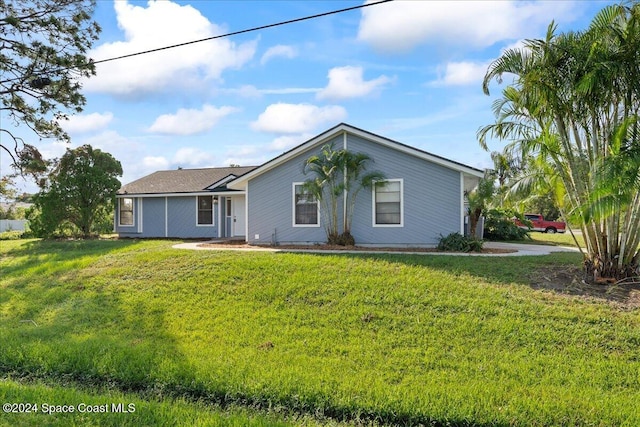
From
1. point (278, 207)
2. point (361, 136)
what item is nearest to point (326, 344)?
point (361, 136)

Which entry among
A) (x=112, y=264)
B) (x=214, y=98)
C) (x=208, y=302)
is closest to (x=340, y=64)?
(x=214, y=98)

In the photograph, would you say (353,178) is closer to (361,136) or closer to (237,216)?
(361,136)

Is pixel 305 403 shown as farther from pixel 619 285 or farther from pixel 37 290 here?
pixel 37 290

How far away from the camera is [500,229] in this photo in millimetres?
20828

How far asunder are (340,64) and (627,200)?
820 cm

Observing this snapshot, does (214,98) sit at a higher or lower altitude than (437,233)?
higher

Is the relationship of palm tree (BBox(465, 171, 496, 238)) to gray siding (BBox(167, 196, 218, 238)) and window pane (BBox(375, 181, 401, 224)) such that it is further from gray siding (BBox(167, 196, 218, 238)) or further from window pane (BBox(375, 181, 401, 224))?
gray siding (BBox(167, 196, 218, 238))

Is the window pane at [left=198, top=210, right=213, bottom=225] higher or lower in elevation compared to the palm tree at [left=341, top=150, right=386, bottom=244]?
lower

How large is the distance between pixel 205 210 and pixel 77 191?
5865 millimetres

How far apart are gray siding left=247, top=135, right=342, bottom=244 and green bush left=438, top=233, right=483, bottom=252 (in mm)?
4180

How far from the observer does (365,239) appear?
14.3m

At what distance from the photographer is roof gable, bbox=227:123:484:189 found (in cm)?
1299

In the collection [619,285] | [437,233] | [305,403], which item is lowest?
[305,403]

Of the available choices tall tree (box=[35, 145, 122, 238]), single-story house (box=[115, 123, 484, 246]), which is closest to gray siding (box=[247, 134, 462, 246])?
single-story house (box=[115, 123, 484, 246])
